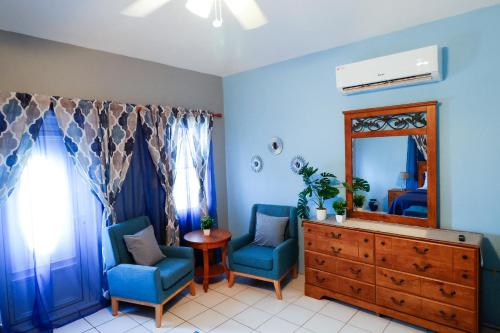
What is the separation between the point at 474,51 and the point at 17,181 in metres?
3.95

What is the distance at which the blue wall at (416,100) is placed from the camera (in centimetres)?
249

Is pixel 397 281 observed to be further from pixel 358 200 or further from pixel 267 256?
pixel 267 256

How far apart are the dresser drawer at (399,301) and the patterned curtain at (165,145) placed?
228 centimetres

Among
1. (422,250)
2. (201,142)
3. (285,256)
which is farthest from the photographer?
(201,142)

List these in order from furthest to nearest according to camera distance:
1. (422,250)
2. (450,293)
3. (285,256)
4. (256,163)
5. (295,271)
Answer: (256,163)
(295,271)
(285,256)
(422,250)
(450,293)

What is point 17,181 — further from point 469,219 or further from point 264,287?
point 469,219

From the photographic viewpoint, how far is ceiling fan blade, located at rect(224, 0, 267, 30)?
2.23 m

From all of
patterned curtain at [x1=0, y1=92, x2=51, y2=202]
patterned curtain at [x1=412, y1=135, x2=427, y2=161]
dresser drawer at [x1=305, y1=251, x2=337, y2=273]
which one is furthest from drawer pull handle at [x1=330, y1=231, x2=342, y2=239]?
patterned curtain at [x1=0, y1=92, x2=51, y2=202]

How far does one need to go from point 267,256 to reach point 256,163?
130cm

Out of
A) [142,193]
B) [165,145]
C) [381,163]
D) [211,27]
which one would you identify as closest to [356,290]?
[381,163]

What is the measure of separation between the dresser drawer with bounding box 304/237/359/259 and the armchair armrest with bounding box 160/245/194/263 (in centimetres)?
124

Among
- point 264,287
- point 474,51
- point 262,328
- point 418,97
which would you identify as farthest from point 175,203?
point 474,51

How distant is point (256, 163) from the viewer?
4035 mm

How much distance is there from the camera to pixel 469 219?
259 centimetres
